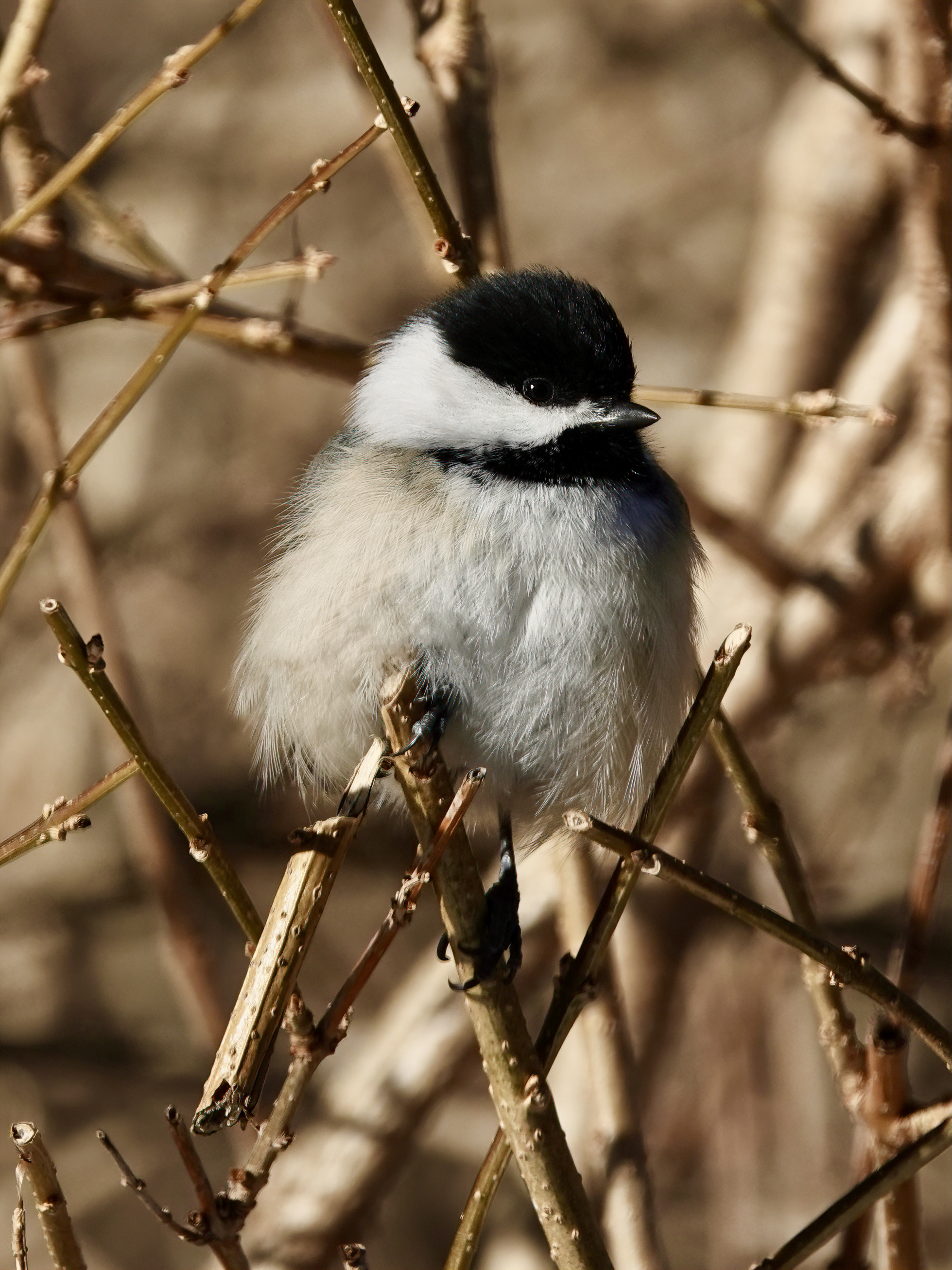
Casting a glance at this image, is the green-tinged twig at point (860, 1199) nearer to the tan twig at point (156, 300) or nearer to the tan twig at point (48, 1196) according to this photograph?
the tan twig at point (48, 1196)

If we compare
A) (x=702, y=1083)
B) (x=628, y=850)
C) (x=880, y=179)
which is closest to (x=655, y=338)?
(x=880, y=179)

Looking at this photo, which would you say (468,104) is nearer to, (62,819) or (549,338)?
(549,338)

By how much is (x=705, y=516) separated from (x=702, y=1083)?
1.28 m

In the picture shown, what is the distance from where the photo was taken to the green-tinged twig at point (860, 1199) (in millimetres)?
1153

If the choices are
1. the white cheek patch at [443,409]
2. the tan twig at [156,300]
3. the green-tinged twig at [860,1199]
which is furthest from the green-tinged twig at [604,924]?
the tan twig at [156,300]

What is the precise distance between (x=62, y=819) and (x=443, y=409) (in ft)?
2.53

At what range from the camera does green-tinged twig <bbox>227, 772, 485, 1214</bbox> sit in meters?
1.09

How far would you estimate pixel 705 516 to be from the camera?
2318 mm

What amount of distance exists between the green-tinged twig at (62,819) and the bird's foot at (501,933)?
1.14 ft

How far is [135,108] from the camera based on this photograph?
135 centimetres

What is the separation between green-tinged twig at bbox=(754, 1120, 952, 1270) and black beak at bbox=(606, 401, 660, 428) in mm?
842

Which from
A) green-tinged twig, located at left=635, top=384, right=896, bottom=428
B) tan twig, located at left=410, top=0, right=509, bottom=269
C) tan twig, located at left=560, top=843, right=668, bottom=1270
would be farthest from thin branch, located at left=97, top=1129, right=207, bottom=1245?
tan twig, located at left=410, top=0, right=509, bottom=269

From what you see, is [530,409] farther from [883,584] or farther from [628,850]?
[883,584]

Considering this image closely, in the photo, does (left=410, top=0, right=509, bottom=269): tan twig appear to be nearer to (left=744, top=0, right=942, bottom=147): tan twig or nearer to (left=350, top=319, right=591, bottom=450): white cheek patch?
(left=350, top=319, right=591, bottom=450): white cheek patch
